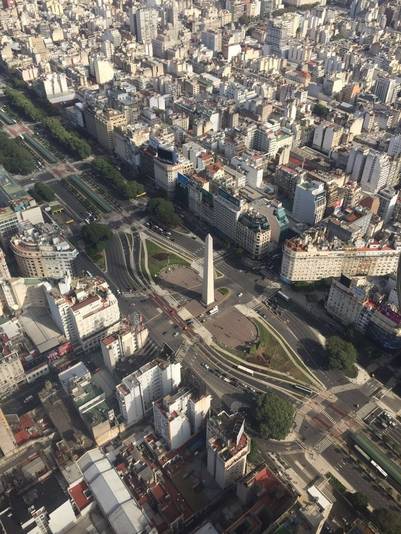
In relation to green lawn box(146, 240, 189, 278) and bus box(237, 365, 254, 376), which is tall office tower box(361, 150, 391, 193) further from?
bus box(237, 365, 254, 376)

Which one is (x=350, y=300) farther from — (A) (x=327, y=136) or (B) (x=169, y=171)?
(A) (x=327, y=136)

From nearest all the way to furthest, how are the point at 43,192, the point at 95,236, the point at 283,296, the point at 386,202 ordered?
the point at 283,296
the point at 95,236
the point at 386,202
the point at 43,192

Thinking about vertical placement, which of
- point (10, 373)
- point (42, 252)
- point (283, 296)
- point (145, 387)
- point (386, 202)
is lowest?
point (283, 296)

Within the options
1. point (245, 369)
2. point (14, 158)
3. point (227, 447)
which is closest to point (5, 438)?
point (227, 447)

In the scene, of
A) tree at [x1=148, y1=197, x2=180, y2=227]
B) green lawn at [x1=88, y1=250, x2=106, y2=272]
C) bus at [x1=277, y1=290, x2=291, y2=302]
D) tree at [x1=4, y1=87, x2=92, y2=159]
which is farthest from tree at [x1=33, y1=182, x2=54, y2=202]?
bus at [x1=277, y1=290, x2=291, y2=302]

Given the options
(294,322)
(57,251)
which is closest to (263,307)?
(294,322)
